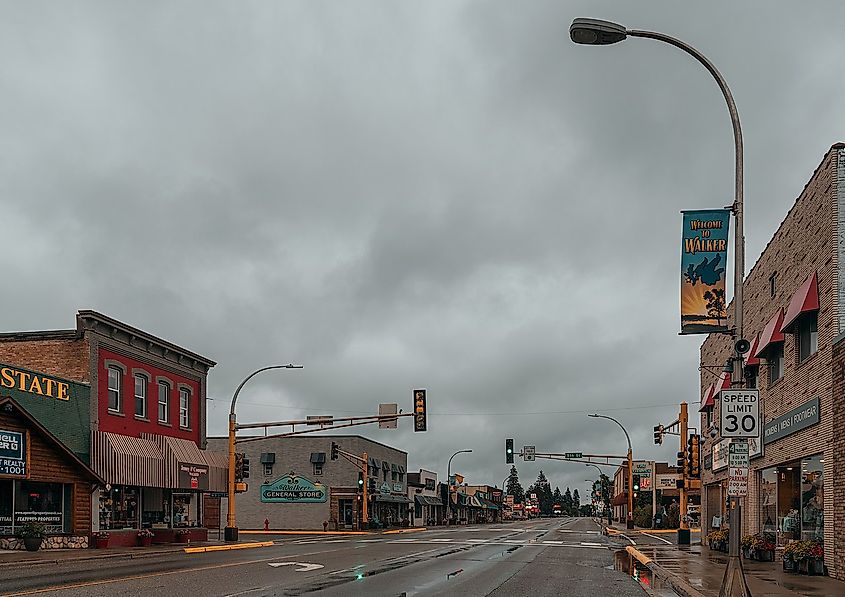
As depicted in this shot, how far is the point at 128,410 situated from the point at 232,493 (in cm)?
677

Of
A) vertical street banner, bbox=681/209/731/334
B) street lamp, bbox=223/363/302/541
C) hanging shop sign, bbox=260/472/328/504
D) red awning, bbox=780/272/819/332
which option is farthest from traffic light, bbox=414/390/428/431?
hanging shop sign, bbox=260/472/328/504

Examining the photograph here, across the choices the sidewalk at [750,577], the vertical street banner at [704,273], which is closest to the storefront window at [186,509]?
the sidewalk at [750,577]

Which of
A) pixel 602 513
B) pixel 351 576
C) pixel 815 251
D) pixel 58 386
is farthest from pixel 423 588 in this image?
pixel 602 513

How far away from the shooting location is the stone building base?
1319 inches

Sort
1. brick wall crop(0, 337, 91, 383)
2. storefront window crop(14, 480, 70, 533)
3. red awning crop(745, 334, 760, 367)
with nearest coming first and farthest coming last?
red awning crop(745, 334, 760, 367)
storefront window crop(14, 480, 70, 533)
brick wall crop(0, 337, 91, 383)

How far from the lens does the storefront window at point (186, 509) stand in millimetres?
47406

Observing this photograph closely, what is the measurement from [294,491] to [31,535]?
45.1 meters

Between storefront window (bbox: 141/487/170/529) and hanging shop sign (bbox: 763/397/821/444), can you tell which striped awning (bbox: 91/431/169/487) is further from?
hanging shop sign (bbox: 763/397/821/444)

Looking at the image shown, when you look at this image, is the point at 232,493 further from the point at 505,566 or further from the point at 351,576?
the point at 351,576

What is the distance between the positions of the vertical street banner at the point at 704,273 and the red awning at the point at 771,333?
1303cm

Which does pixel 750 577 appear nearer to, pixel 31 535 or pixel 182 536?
pixel 31 535

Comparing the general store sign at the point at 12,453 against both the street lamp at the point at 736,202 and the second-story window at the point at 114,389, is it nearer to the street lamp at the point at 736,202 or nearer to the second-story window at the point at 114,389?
the second-story window at the point at 114,389

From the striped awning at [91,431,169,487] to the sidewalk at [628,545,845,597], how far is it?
2166 centimetres

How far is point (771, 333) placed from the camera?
94.0 feet
